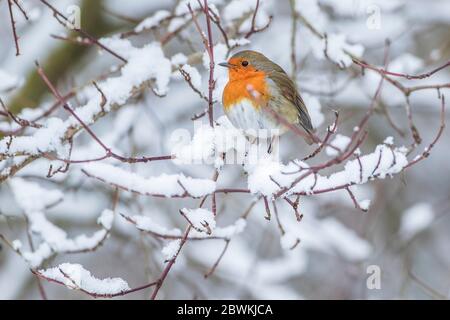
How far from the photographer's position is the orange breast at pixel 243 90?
116 inches

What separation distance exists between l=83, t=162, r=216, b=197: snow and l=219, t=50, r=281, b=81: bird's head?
2.59ft

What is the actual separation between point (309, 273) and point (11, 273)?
3.61m

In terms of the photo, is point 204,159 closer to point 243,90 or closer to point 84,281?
point 84,281

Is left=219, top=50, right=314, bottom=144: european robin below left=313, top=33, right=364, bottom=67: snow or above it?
below

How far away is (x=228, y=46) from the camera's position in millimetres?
3043

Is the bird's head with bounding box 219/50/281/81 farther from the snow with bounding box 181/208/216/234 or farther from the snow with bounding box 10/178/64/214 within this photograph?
the snow with bounding box 10/178/64/214

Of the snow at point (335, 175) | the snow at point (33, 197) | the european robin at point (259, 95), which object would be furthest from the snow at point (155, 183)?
the snow at point (33, 197)

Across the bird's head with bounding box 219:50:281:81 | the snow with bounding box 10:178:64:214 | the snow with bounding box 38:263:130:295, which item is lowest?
the snow with bounding box 38:263:130:295

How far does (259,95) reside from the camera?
296 cm

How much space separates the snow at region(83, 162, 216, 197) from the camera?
224 cm

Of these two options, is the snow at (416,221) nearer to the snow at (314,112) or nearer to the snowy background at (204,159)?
the snowy background at (204,159)

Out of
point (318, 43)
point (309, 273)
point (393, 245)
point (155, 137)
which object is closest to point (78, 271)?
point (318, 43)

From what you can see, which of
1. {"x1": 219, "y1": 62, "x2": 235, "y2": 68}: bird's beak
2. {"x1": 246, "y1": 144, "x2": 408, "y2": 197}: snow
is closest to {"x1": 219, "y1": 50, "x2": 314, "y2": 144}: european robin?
{"x1": 219, "y1": 62, "x2": 235, "y2": 68}: bird's beak

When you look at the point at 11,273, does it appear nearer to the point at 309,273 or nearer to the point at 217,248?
the point at 217,248
